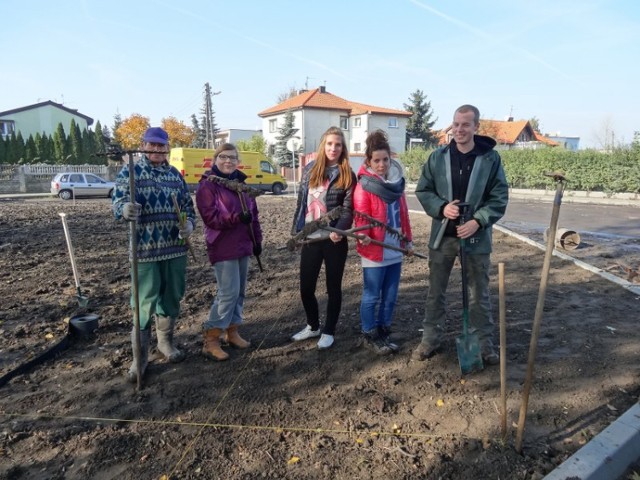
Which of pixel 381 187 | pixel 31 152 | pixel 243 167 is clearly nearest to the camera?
pixel 381 187

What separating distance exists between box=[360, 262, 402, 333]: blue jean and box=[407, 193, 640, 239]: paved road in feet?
29.1

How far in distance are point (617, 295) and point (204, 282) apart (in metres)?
5.43

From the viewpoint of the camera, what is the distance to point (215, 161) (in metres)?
3.85

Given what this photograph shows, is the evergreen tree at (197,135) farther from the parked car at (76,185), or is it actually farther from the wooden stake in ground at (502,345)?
the wooden stake in ground at (502,345)

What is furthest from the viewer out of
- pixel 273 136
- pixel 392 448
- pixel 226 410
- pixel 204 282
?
pixel 273 136

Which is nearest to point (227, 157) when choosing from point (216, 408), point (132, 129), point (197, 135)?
point (216, 408)

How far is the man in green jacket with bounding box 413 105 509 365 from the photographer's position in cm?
350

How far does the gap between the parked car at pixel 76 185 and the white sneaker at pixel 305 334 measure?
75.2ft

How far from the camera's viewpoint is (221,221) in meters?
3.70

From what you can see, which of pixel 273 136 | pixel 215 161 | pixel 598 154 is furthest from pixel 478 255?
pixel 273 136

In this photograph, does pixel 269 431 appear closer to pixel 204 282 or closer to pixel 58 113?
pixel 204 282

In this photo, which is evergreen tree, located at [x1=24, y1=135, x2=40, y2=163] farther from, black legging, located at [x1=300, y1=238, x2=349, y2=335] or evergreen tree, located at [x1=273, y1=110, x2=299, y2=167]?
black legging, located at [x1=300, y1=238, x2=349, y2=335]

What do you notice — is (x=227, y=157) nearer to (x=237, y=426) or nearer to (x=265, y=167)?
(x=237, y=426)

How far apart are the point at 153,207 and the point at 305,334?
5.98 feet
